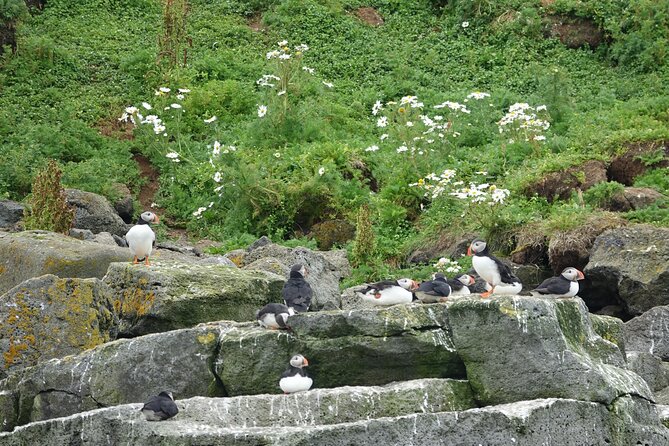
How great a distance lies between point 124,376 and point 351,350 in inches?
79.2

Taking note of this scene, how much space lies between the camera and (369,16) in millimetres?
28266

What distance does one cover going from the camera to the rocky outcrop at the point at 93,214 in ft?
61.9

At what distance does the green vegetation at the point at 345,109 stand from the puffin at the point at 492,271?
5668mm

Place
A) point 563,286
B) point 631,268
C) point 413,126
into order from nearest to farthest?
point 563,286 < point 631,268 < point 413,126

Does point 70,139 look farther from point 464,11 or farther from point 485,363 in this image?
point 485,363

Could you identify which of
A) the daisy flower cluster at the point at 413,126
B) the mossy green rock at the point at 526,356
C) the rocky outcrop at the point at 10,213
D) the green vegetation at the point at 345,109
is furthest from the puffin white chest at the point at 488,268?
the rocky outcrop at the point at 10,213

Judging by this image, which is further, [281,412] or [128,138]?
[128,138]

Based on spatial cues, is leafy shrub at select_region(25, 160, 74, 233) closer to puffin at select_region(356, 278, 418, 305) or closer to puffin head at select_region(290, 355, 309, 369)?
puffin at select_region(356, 278, 418, 305)

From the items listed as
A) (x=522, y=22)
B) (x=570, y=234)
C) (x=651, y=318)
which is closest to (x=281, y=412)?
(x=651, y=318)

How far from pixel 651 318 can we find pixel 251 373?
5286 mm

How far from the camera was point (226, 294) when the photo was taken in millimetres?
12562

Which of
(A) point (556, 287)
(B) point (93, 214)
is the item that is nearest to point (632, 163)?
(B) point (93, 214)

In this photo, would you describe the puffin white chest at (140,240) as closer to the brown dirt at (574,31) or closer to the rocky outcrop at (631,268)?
the rocky outcrop at (631,268)

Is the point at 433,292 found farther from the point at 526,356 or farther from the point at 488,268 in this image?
the point at 526,356
